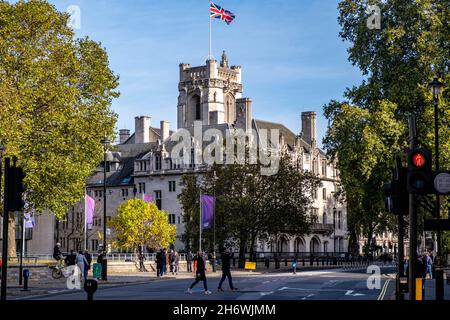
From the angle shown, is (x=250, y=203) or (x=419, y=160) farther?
(x=250, y=203)

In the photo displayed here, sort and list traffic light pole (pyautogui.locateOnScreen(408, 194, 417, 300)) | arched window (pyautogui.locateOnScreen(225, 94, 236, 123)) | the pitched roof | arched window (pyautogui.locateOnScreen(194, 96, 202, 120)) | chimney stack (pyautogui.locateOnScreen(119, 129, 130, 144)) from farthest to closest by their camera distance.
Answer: chimney stack (pyautogui.locateOnScreen(119, 129, 130, 144)) < arched window (pyautogui.locateOnScreen(225, 94, 236, 123)) < arched window (pyautogui.locateOnScreen(194, 96, 202, 120)) < the pitched roof < traffic light pole (pyautogui.locateOnScreen(408, 194, 417, 300))

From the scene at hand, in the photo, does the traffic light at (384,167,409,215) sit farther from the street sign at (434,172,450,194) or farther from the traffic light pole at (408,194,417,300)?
the street sign at (434,172,450,194)

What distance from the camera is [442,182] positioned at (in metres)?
15.6

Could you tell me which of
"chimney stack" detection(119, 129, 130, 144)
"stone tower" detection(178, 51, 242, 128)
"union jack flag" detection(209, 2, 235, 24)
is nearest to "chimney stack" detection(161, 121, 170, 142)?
"stone tower" detection(178, 51, 242, 128)

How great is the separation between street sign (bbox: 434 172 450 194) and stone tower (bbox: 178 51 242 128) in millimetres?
119477

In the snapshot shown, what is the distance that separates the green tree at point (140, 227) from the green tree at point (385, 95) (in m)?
42.1

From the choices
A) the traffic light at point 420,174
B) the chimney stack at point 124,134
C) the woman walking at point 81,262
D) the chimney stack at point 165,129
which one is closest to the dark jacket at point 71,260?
the woman walking at point 81,262

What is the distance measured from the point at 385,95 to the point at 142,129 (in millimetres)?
82500

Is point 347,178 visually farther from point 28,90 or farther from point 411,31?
point 28,90

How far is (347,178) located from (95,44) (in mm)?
20563

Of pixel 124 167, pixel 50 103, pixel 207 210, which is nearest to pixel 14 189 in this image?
pixel 50 103

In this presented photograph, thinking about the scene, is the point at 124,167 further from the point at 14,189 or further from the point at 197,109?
the point at 14,189

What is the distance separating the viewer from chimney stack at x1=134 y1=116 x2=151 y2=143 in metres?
134

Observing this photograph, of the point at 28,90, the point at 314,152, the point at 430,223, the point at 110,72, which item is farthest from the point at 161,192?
the point at 430,223
